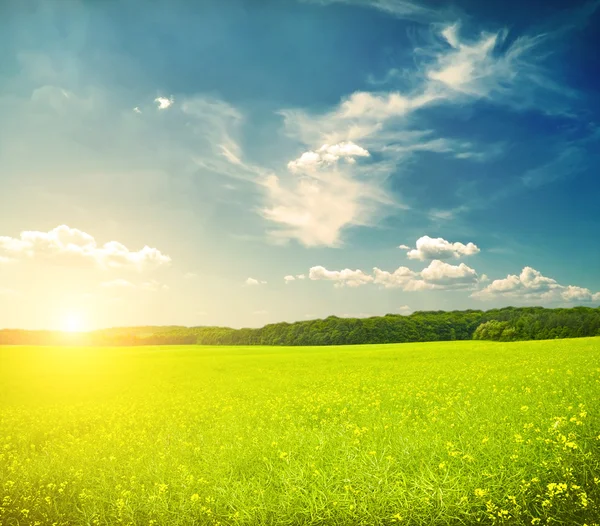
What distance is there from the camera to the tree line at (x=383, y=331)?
3642 inches

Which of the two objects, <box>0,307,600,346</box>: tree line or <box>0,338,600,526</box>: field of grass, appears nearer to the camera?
<box>0,338,600,526</box>: field of grass

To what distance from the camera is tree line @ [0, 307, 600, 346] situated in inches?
3642

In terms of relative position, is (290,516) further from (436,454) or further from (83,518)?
(83,518)

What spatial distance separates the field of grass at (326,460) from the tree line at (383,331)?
84.4 m

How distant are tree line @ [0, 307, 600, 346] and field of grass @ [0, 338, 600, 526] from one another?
8440 centimetres

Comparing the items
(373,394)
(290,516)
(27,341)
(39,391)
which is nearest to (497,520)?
(290,516)

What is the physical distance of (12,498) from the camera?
10781 mm

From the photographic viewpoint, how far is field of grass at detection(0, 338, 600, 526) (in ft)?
28.0

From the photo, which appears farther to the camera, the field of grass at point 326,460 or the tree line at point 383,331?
the tree line at point 383,331

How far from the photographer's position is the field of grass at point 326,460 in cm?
854

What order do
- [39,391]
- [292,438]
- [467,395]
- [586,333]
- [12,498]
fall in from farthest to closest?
[586,333]
[39,391]
[467,395]
[292,438]
[12,498]

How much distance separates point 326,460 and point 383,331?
105108mm

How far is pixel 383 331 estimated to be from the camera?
4437 inches

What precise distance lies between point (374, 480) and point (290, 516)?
6.43ft
